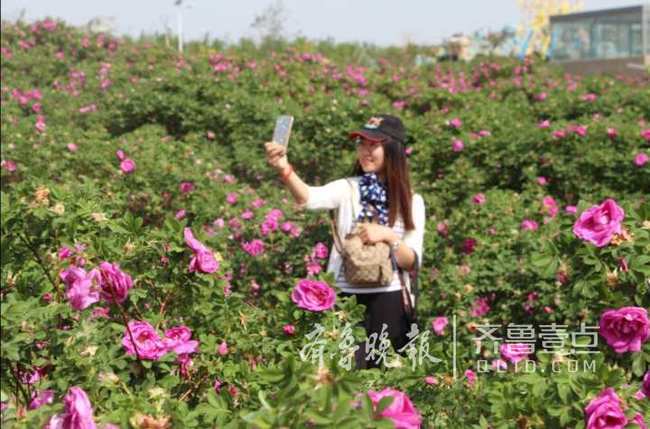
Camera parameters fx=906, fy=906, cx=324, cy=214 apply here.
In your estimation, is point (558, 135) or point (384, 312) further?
point (558, 135)

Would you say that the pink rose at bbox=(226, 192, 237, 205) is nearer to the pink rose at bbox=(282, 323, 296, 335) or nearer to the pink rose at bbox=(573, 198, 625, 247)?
the pink rose at bbox=(282, 323, 296, 335)

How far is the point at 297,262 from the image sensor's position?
429 centimetres

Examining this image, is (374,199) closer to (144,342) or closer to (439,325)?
(439,325)

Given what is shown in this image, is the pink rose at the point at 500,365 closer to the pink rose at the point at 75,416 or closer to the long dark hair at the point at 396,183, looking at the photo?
the long dark hair at the point at 396,183

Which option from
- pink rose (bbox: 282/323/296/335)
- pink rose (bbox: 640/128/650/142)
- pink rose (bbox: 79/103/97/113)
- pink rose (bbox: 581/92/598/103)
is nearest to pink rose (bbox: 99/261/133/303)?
pink rose (bbox: 282/323/296/335)

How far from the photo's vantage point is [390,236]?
2982mm

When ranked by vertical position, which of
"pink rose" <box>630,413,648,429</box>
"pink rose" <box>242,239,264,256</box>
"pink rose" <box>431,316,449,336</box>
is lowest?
"pink rose" <box>431,316,449,336</box>

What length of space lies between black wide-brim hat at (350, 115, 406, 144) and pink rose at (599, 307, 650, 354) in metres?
1.24

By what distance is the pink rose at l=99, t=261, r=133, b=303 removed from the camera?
184cm

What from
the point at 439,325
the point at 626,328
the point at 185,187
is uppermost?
the point at 626,328

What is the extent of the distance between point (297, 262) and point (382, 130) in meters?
1.36

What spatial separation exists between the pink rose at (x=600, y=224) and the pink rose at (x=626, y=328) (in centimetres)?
16

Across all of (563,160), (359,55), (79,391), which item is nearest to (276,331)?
(79,391)

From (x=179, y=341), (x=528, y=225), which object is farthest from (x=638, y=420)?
(x=528, y=225)
